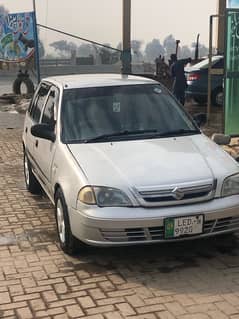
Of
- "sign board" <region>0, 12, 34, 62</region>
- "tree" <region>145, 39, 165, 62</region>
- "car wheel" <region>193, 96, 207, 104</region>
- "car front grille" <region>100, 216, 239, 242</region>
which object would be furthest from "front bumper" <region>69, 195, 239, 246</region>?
"tree" <region>145, 39, 165, 62</region>

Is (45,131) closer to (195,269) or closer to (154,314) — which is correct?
(195,269)

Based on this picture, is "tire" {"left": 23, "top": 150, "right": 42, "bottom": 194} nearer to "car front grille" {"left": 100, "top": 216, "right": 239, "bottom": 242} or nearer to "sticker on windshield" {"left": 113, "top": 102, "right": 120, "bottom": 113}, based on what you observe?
"sticker on windshield" {"left": 113, "top": 102, "right": 120, "bottom": 113}

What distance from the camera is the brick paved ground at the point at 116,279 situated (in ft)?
13.4

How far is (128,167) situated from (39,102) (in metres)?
Answer: 2.44

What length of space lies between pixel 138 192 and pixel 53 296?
1069 mm

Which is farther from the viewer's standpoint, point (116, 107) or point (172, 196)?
point (116, 107)

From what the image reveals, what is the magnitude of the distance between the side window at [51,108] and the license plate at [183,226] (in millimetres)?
1966

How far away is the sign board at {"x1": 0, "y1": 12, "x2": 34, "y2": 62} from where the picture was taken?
18.7 meters

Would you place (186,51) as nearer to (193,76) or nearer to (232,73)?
(193,76)

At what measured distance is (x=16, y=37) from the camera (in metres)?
19.2

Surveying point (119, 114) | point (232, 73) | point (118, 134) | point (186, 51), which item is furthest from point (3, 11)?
point (118, 134)

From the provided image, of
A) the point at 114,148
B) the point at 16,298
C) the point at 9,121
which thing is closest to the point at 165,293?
the point at 16,298

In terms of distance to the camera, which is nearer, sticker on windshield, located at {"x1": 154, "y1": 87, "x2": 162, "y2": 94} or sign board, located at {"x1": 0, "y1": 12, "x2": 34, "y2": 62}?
sticker on windshield, located at {"x1": 154, "y1": 87, "x2": 162, "y2": 94}

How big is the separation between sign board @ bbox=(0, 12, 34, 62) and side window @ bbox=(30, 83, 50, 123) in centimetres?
1187
